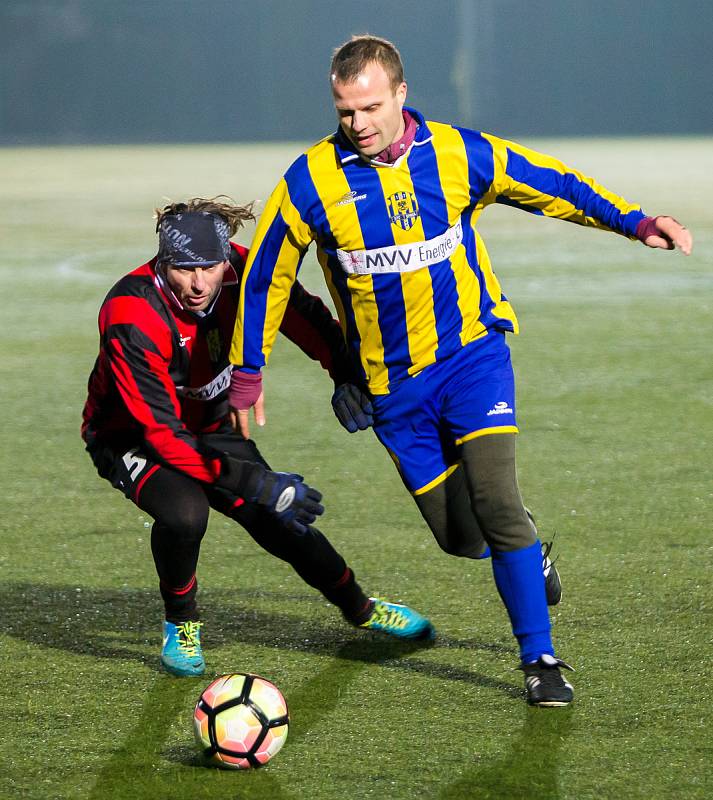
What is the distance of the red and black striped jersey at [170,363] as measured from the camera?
4074 millimetres

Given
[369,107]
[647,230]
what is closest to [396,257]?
[369,107]

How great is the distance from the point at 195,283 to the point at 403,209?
2.09ft

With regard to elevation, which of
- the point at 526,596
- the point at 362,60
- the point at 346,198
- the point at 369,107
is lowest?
the point at 526,596

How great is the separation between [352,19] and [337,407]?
4392 cm

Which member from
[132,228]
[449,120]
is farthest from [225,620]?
→ [449,120]

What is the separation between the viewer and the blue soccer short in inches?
162

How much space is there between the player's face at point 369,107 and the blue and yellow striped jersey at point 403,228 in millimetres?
113

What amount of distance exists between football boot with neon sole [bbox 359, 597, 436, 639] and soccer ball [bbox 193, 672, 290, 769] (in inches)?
32.8

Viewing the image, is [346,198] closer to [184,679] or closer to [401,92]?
[401,92]

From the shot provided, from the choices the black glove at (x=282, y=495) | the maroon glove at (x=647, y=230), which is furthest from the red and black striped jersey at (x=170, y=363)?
the maroon glove at (x=647, y=230)

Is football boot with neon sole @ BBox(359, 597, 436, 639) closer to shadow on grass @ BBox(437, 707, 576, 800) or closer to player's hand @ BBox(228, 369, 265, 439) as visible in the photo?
shadow on grass @ BBox(437, 707, 576, 800)

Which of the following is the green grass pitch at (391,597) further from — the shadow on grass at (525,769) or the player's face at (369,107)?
the player's face at (369,107)

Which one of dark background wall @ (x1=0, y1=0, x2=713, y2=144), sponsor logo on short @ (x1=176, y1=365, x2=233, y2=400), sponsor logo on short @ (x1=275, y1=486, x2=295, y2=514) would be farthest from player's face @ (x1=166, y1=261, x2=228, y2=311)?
dark background wall @ (x1=0, y1=0, x2=713, y2=144)

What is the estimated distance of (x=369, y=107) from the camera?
3.98m
